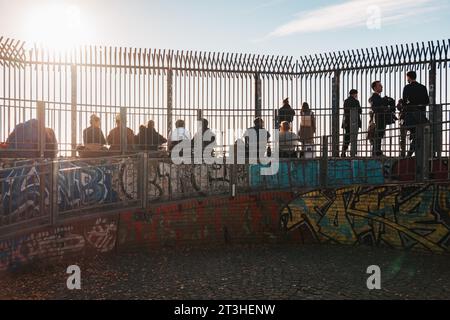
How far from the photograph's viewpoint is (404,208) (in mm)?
11531

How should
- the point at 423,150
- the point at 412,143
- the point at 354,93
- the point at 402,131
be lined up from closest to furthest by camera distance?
the point at 423,150 → the point at 412,143 → the point at 402,131 → the point at 354,93

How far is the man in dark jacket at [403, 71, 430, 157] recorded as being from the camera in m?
11.4

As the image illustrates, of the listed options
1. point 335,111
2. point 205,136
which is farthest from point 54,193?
point 335,111

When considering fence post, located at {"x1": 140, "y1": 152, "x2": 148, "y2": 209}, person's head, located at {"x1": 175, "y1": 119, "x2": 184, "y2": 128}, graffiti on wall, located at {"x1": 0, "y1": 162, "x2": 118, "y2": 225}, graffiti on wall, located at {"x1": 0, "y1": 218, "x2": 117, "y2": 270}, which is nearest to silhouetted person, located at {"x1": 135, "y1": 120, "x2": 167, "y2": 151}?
person's head, located at {"x1": 175, "y1": 119, "x2": 184, "y2": 128}

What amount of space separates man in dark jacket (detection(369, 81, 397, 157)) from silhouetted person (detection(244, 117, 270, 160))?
7.98ft

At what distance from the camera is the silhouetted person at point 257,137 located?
40.1ft

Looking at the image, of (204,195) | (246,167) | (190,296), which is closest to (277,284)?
(190,296)

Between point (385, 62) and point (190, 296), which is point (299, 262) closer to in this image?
point (190, 296)

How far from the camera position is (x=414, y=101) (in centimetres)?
1166

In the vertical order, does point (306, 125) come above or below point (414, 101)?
below

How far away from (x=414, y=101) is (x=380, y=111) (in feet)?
2.73

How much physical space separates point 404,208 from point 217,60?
5.53 m

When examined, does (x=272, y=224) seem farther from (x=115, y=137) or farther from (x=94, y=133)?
(x=94, y=133)

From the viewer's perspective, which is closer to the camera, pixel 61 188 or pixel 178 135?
pixel 61 188
